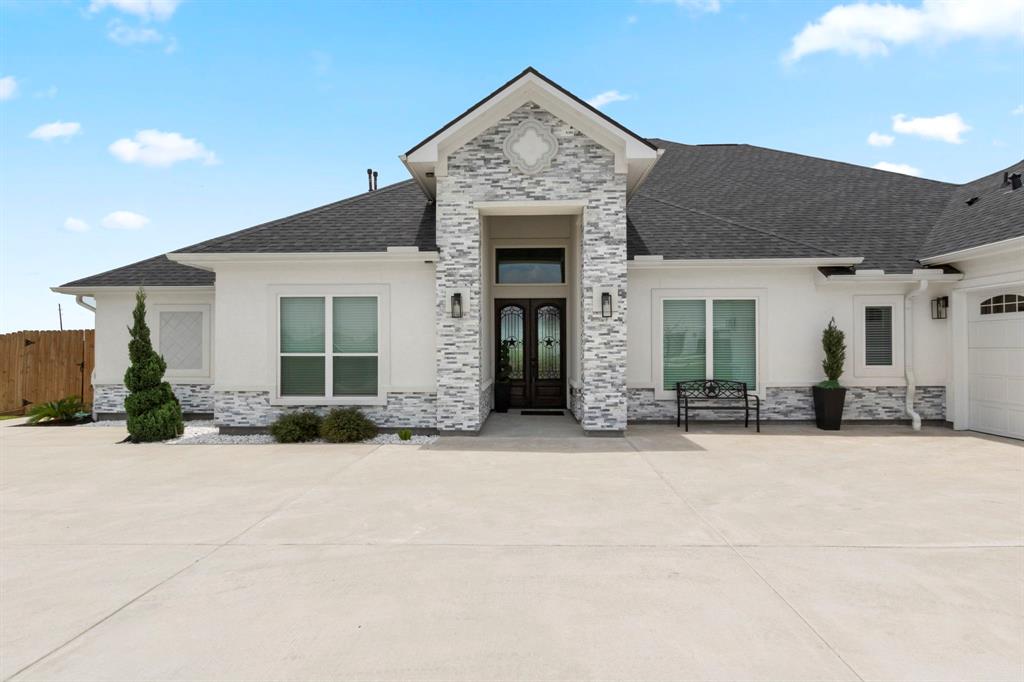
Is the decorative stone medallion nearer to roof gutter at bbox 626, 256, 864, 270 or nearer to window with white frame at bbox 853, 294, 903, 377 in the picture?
roof gutter at bbox 626, 256, 864, 270

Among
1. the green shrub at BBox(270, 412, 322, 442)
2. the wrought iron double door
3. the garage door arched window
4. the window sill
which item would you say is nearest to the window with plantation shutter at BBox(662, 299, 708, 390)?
the wrought iron double door

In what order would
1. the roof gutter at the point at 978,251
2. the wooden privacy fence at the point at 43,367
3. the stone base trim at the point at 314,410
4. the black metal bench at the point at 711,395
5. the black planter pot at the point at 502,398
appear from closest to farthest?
the roof gutter at the point at 978,251 < the stone base trim at the point at 314,410 < the black metal bench at the point at 711,395 < the black planter pot at the point at 502,398 < the wooden privacy fence at the point at 43,367

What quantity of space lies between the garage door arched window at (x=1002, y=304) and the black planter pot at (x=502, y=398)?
9.82 metres

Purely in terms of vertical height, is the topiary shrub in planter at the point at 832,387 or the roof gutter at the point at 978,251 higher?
the roof gutter at the point at 978,251

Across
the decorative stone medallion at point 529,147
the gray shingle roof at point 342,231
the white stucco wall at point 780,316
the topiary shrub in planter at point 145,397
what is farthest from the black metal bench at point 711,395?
the topiary shrub in planter at point 145,397

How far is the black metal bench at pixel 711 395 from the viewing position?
420 inches

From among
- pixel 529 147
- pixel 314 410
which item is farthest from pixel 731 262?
pixel 314 410

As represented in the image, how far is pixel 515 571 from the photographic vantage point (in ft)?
13.4

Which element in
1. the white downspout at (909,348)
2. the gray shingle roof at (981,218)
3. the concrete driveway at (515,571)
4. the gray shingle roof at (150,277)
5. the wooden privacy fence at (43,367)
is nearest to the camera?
the concrete driveway at (515,571)

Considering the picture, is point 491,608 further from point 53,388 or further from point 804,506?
point 53,388

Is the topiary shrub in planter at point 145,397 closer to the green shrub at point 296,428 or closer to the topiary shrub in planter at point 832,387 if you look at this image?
the green shrub at point 296,428

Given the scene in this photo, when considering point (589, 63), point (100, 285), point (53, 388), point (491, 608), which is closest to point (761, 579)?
point (491, 608)

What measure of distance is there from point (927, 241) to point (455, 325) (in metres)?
10.5

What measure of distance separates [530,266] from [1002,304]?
928 cm
